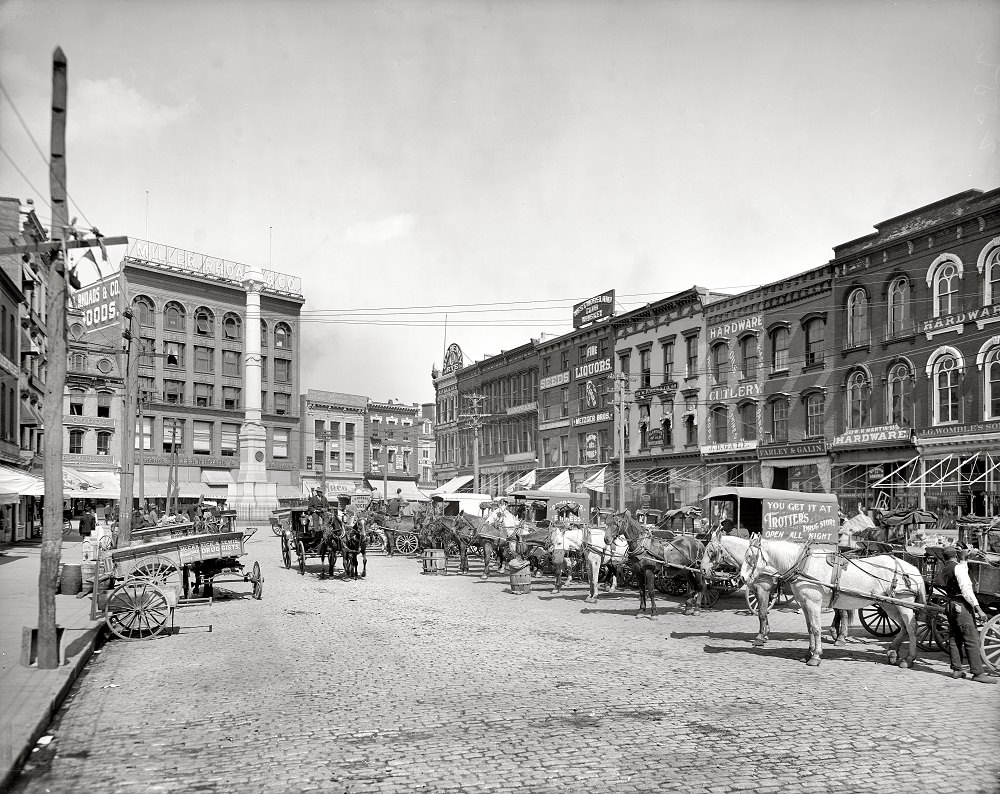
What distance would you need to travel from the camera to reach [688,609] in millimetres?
17797

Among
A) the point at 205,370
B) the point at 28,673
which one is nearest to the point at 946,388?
the point at 28,673

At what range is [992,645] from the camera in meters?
11.5

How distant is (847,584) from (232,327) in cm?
7209

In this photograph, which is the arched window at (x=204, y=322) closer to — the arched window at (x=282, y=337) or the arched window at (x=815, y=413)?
the arched window at (x=282, y=337)

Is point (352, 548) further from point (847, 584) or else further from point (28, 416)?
point (28, 416)

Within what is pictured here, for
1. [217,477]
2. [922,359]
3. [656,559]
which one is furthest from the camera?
[217,477]

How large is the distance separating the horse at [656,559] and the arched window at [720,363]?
75.3 feet

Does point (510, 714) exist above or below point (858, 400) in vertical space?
below

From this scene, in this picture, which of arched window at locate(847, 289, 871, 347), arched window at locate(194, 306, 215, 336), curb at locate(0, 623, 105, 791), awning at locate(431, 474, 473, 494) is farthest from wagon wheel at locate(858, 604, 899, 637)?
arched window at locate(194, 306, 215, 336)

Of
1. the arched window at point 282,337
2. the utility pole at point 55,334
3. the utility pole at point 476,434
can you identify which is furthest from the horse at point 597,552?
the arched window at point 282,337

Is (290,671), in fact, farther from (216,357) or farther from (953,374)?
(216,357)

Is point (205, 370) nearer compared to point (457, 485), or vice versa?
point (457, 485)

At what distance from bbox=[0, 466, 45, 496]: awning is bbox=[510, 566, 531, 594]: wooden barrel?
1567 centimetres

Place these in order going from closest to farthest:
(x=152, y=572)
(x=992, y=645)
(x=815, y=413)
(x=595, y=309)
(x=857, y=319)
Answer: (x=992, y=645) → (x=152, y=572) → (x=857, y=319) → (x=815, y=413) → (x=595, y=309)
